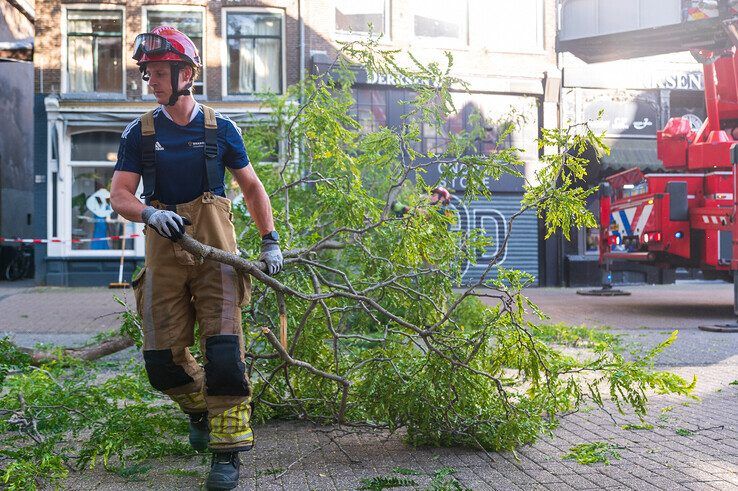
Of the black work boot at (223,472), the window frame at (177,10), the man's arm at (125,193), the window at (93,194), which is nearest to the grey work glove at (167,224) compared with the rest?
the man's arm at (125,193)

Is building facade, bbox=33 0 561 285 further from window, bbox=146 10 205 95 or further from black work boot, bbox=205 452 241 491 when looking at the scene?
black work boot, bbox=205 452 241 491

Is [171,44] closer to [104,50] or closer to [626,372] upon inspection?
[626,372]

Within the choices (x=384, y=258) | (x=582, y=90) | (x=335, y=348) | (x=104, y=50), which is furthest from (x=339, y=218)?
(x=582, y=90)

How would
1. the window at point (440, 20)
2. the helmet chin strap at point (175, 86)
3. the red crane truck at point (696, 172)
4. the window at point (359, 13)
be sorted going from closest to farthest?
the helmet chin strap at point (175, 86)
the red crane truck at point (696, 172)
the window at point (359, 13)
the window at point (440, 20)

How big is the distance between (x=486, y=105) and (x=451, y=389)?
15981 millimetres

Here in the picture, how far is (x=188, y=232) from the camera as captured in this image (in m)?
3.52

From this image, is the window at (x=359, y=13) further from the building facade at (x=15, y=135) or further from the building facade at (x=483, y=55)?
the building facade at (x=15, y=135)

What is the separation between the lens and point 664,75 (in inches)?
784

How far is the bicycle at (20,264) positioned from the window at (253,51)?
26.3 feet

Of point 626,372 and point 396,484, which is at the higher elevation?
point 626,372

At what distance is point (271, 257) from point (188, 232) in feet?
1.26

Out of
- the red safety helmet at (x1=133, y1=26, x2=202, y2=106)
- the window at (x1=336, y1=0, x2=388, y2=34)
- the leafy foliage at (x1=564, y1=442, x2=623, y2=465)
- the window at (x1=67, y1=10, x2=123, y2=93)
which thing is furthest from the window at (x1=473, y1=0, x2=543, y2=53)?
the red safety helmet at (x1=133, y1=26, x2=202, y2=106)

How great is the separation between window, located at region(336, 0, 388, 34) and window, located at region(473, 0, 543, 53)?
7.74ft

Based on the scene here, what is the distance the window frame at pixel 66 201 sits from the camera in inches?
702
